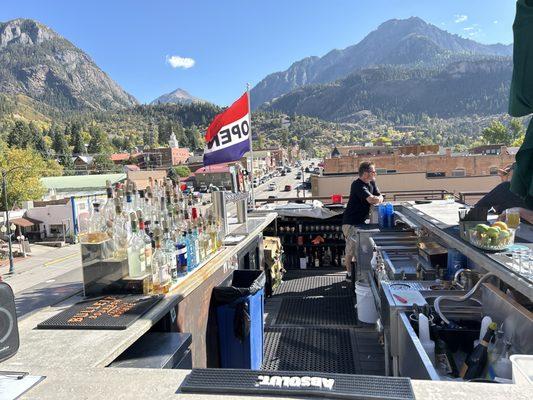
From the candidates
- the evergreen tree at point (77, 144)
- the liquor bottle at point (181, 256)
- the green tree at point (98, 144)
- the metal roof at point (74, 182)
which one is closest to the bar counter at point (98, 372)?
the liquor bottle at point (181, 256)

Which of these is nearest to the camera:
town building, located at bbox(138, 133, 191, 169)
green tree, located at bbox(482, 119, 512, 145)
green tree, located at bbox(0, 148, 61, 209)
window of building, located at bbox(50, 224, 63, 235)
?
window of building, located at bbox(50, 224, 63, 235)

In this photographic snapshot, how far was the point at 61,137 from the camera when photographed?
9888 cm

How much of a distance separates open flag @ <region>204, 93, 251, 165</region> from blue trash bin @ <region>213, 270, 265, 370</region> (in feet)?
7.39

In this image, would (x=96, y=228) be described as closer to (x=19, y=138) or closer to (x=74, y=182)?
(x=74, y=182)

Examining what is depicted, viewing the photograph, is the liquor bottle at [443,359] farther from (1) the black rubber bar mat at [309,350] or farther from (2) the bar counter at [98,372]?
(1) the black rubber bar mat at [309,350]

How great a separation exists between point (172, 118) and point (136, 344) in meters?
178

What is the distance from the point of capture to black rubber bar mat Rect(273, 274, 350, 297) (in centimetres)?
613

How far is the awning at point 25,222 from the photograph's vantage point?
36.5 metres

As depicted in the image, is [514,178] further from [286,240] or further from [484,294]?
[286,240]

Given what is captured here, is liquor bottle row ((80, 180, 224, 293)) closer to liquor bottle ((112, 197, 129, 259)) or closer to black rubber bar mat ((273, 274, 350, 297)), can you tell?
liquor bottle ((112, 197, 129, 259))

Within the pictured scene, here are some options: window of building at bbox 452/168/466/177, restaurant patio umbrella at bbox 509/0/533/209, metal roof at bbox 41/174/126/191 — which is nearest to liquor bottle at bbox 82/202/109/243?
restaurant patio umbrella at bbox 509/0/533/209

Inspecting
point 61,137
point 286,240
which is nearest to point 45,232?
point 286,240

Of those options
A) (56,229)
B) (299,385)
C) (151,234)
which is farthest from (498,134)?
(299,385)

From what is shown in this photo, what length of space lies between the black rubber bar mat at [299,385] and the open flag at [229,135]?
3969 millimetres
